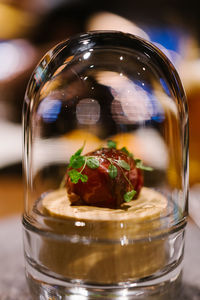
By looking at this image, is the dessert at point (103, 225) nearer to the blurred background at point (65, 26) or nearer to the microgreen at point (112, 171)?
the microgreen at point (112, 171)

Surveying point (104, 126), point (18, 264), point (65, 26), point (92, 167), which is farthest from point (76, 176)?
point (65, 26)

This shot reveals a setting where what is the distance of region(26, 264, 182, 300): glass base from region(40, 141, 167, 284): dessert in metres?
0.01

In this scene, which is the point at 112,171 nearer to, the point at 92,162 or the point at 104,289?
the point at 92,162

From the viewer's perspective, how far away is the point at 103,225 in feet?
1.43

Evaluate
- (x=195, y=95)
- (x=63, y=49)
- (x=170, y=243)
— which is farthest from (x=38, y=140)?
(x=195, y=95)

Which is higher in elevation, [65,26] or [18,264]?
[65,26]

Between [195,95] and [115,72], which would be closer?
[115,72]

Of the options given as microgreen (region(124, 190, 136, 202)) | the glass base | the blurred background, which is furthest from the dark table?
the blurred background

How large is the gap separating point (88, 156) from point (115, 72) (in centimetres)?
13

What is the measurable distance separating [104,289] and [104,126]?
0.25 metres

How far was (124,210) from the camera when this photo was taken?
1.52ft

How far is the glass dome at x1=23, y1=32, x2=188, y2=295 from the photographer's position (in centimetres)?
44

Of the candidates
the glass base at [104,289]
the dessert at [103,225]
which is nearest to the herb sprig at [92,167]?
the dessert at [103,225]

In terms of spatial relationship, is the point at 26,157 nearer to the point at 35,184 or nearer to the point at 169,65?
the point at 35,184
